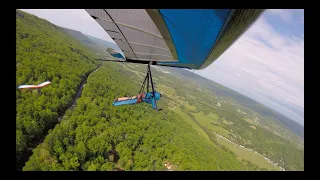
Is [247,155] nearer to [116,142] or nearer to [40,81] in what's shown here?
[116,142]

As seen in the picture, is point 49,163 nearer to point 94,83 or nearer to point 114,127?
point 114,127

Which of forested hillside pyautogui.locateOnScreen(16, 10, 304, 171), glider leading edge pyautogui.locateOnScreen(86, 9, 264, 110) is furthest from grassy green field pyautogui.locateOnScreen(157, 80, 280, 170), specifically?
glider leading edge pyautogui.locateOnScreen(86, 9, 264, 110)

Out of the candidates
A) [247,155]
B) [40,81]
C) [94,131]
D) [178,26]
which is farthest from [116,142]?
[247,155]

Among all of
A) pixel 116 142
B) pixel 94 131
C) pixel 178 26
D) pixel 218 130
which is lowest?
pixel 218 130

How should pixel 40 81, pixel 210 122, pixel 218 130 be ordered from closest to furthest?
pixel 40 81 < pixel 218 130 < pixel 210 122

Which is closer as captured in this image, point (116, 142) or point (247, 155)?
point (116, 142)

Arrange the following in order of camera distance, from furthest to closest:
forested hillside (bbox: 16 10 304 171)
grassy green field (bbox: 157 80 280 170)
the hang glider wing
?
grassy green field (bbox: 157 80 280 170) < forested hillside (bbox: 16 10 304 171) < the hang glider wing

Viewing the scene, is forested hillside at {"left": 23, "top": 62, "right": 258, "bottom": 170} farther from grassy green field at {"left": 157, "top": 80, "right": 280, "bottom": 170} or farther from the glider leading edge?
the glider leading edge

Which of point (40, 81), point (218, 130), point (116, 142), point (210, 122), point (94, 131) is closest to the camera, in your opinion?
point (94, 131)
